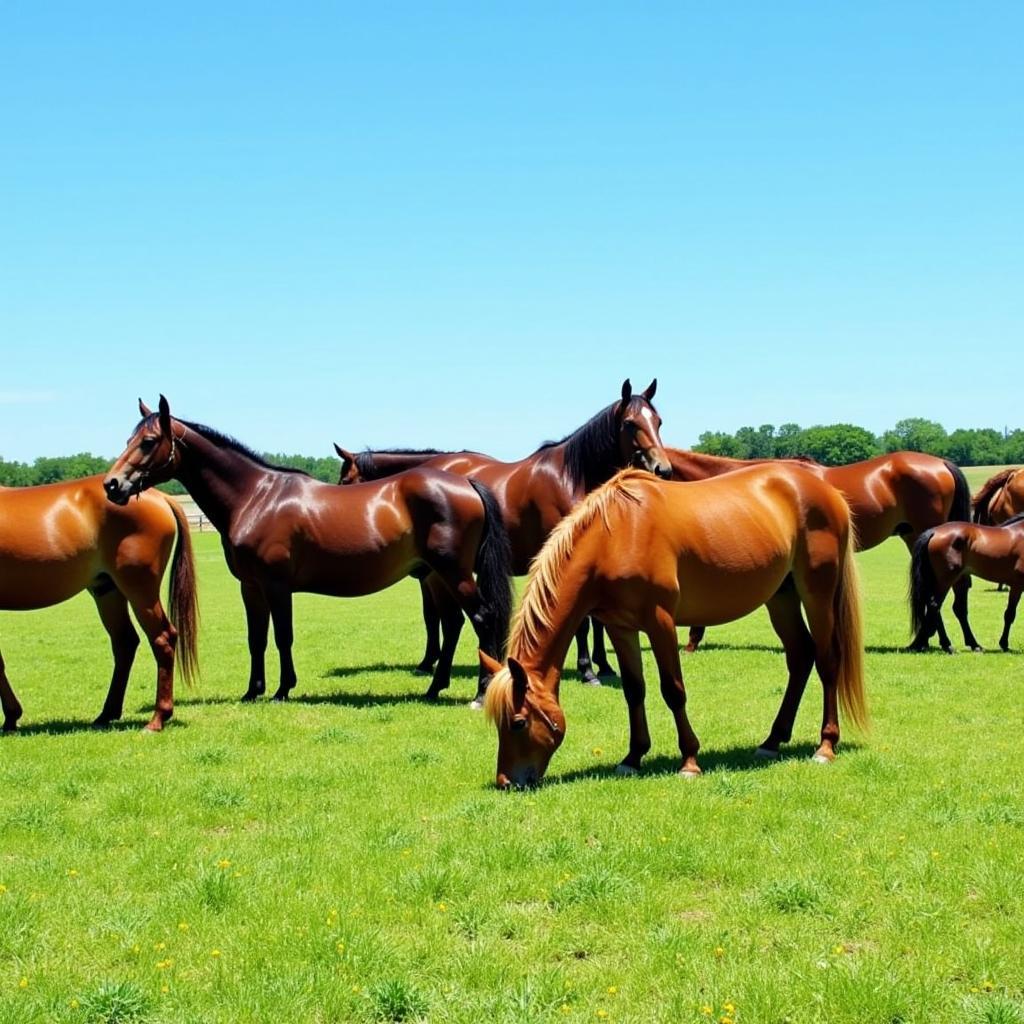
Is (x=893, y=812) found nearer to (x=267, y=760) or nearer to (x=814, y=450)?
(x=267, y=760)

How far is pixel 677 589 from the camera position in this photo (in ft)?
23.7

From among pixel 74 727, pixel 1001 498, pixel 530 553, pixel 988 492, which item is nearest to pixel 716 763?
pixel 530 553

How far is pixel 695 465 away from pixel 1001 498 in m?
13.0

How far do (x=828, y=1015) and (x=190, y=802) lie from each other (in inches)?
176

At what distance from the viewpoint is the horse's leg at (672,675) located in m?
7.15

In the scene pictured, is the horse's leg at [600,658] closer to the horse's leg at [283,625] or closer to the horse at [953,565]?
the horse's leg at [283,625]

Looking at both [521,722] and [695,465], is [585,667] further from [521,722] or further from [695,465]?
[521,722]

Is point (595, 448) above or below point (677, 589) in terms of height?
above

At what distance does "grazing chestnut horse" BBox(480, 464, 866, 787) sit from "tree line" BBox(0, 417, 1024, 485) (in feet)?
306

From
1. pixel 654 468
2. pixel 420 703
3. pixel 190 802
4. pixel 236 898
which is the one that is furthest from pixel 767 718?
pixel 236 898

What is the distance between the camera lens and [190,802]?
675cm

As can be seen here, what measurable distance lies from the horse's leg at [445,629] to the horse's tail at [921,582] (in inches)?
254

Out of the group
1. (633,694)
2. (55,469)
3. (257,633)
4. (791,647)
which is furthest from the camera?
(55,469)

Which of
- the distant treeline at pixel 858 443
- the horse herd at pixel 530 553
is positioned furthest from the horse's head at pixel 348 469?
the distant treeline at pixel 858 443
